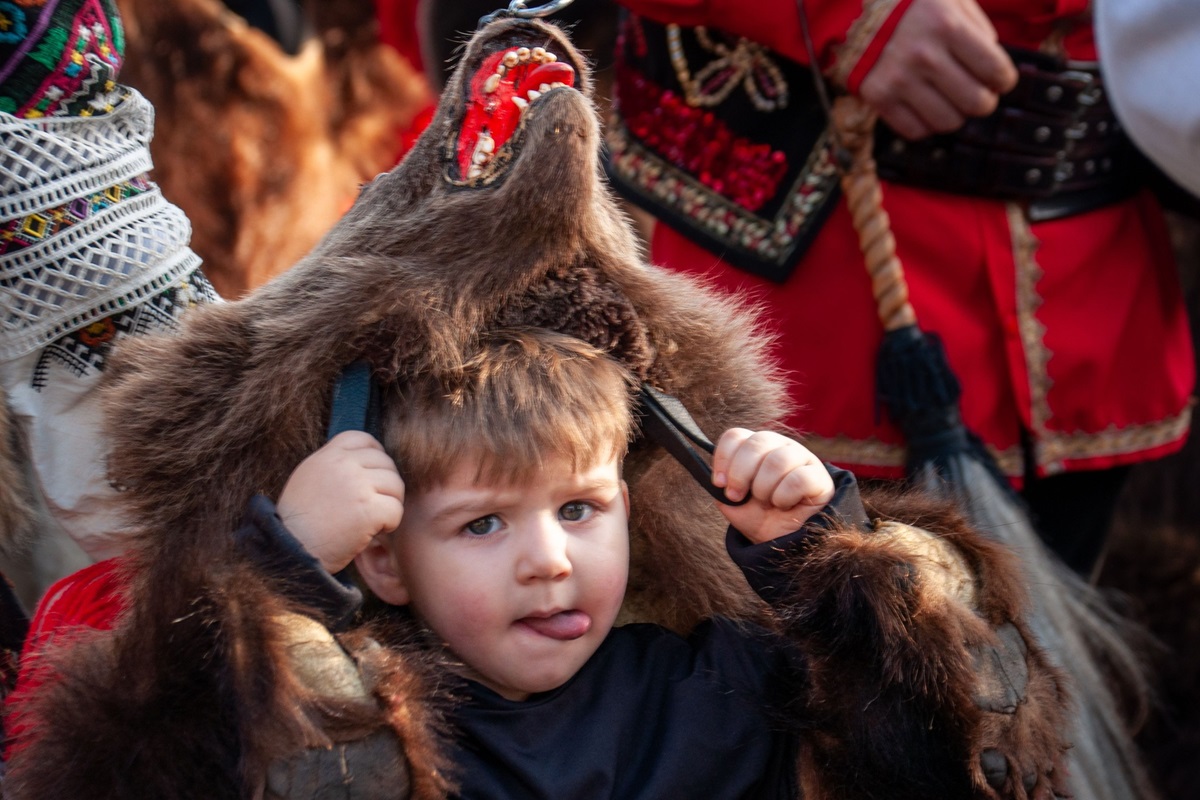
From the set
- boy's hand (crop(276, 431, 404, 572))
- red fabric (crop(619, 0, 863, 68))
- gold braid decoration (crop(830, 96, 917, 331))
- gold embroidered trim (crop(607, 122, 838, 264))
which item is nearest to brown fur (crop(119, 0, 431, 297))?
gold embroidered trim (crop(607, 122, 838, 264))

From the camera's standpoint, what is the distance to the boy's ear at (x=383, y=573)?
119 centimetres

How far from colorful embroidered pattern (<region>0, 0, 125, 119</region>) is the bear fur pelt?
0.29 m

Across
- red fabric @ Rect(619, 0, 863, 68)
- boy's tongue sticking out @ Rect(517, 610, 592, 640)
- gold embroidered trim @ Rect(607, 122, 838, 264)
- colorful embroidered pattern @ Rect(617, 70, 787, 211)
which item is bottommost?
boy's tongue sticking out @ Rect(517, 610, 592, 640)

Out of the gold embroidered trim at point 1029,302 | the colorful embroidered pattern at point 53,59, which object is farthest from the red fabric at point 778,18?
the colorful embroidered pattern at point 53,59

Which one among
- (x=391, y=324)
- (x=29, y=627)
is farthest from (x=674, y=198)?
(x=29, y=627)

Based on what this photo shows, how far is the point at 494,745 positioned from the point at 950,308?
36.4 inches

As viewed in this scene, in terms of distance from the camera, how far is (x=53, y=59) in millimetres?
1259

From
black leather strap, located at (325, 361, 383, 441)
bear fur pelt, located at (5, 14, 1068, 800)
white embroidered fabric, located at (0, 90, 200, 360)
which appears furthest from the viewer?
white embroidered fabric, located at (0, 90, 200, 360)

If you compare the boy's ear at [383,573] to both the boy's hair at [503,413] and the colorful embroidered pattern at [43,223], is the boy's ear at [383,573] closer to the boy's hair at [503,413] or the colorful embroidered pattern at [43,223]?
the boy's hair at [503,413]

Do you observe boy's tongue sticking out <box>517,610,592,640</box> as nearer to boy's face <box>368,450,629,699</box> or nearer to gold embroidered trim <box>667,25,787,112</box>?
boy's face <box>368,450,629,699</box>

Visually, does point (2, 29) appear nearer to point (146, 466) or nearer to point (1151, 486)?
point (146, 466)

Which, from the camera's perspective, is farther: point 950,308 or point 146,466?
point 950,308

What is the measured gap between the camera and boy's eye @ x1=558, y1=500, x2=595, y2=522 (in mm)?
1190

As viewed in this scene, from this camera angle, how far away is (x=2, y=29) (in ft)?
4.05
